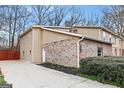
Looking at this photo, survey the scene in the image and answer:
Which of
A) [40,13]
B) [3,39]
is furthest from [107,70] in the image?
[3,39]

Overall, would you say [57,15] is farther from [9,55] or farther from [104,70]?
[104,70]

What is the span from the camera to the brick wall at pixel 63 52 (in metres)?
15.6

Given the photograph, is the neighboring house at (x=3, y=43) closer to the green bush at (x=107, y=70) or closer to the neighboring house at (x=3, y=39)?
the neighboring house at (x=3, y=39)

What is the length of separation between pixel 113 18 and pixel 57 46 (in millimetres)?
3928

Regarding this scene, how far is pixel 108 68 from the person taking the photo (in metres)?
10.6

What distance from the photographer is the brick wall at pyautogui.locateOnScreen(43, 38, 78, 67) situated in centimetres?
1564

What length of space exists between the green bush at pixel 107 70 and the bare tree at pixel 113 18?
16.1ft

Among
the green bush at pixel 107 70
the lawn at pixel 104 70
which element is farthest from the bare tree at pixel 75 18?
the green bush at pixel 107 70

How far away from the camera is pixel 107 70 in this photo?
10.7 metres

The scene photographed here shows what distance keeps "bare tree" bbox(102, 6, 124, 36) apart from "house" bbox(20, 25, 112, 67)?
4.03 ft

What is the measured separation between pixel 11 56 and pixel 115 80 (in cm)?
1205

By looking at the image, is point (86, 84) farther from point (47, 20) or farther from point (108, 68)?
point (47, 20)
